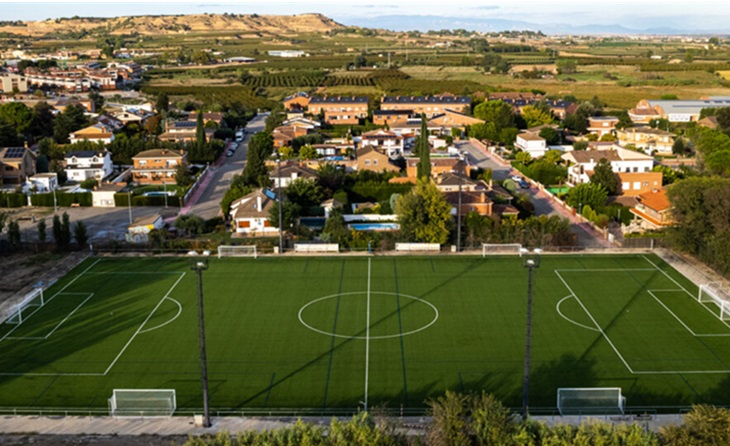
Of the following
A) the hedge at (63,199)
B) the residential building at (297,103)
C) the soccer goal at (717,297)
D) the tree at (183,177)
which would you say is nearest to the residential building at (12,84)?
the residential building at (297,103)

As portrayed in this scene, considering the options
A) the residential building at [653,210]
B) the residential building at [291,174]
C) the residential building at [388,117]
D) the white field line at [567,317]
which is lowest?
the white field line at [567,317]

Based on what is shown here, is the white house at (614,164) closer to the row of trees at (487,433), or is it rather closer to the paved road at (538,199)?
the paved road at (538,199)

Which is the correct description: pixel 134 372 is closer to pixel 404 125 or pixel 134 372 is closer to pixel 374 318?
pixel 374 318

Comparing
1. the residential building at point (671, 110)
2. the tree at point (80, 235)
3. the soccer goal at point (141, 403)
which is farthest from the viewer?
the residential building at point (671, 110)

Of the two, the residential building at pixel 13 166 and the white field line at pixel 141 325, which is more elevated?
the residential building at pixel 13 166

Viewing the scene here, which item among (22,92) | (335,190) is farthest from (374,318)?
(22,92)

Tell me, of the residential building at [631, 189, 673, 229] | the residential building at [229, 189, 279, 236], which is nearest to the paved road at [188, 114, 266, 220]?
the residential building at [229, 189, 279, 236]

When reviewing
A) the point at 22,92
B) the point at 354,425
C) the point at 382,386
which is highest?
the point at 22,92

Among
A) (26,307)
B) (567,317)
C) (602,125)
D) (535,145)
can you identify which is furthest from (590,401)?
(602,125)
